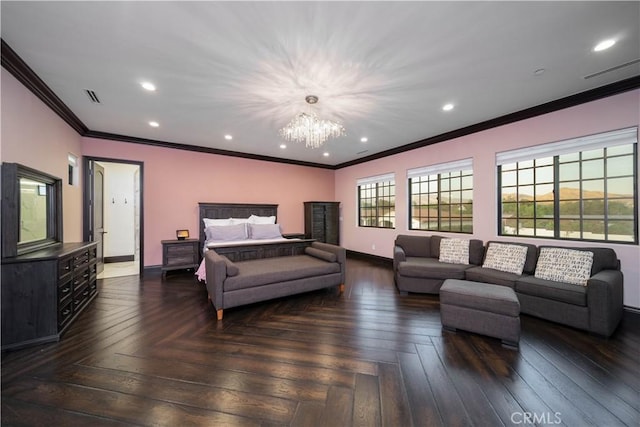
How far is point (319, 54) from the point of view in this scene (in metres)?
2.26

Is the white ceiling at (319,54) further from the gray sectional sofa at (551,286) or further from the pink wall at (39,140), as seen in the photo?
the gray sectional sofa at (551,286)

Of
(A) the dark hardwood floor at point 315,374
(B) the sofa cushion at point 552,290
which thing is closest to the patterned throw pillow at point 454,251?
(B) the sofa cushion at point 552,290

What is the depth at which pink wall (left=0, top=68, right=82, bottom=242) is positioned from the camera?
236 cm

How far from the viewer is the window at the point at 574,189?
2947 millimetres

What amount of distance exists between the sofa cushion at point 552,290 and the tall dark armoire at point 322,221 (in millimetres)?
4586

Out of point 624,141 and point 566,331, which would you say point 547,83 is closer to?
point 624,141

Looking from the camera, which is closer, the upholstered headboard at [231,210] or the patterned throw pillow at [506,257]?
the patterned throw pillow at [506,257]

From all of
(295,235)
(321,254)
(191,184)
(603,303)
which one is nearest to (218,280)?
(321,254)

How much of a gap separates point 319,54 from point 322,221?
4.94 m

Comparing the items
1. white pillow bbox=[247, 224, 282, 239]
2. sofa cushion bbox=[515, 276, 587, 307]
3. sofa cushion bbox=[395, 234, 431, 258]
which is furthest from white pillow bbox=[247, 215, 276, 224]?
sofa cushion bbox=[515, 276, 587, 307]

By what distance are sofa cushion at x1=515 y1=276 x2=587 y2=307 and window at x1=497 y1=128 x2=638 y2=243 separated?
1128mm

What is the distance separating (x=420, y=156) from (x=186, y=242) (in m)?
5.27

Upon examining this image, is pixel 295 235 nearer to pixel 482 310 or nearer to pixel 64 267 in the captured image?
pixel 64 267

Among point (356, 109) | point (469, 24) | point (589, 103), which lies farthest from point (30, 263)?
point (589, 103)
